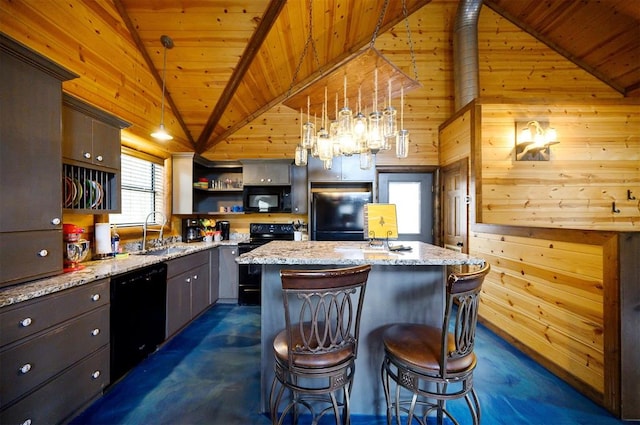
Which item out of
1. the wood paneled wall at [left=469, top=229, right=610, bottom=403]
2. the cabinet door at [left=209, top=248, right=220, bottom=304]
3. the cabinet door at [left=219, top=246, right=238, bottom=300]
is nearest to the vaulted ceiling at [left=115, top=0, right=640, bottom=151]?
the cabinet door at [left=209, top=248, right=220, bottom=304]

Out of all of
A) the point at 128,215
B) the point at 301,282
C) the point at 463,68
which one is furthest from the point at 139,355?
the point at 463,68

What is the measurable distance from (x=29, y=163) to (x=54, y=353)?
3.97ft

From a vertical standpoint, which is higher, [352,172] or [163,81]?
[163,81]

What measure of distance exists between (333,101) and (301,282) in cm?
233

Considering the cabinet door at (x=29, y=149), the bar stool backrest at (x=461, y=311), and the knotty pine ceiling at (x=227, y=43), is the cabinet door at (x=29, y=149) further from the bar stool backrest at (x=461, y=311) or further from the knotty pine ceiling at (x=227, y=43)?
the bar stool backrest at (x=461, y=311)

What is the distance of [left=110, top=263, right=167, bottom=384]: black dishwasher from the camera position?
2020mm

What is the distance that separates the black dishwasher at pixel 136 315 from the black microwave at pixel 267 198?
73.4 inches

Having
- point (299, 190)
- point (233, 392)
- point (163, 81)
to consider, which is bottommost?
point (233, 392)

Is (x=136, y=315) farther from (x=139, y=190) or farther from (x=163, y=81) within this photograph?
(x=163, y=81)

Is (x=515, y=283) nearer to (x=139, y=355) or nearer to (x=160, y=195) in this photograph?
→ (x=139, y=355)

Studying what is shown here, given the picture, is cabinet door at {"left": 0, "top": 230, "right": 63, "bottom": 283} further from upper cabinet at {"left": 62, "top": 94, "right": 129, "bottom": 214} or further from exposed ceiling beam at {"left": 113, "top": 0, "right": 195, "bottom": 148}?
exposed ceiling beam at {"left": 113, "top": 0, "right": 195, "bottom": 148}

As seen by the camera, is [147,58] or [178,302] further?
[147,58]

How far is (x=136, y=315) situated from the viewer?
2227 mm

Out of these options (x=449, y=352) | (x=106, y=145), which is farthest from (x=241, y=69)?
(x=449, y=352)
